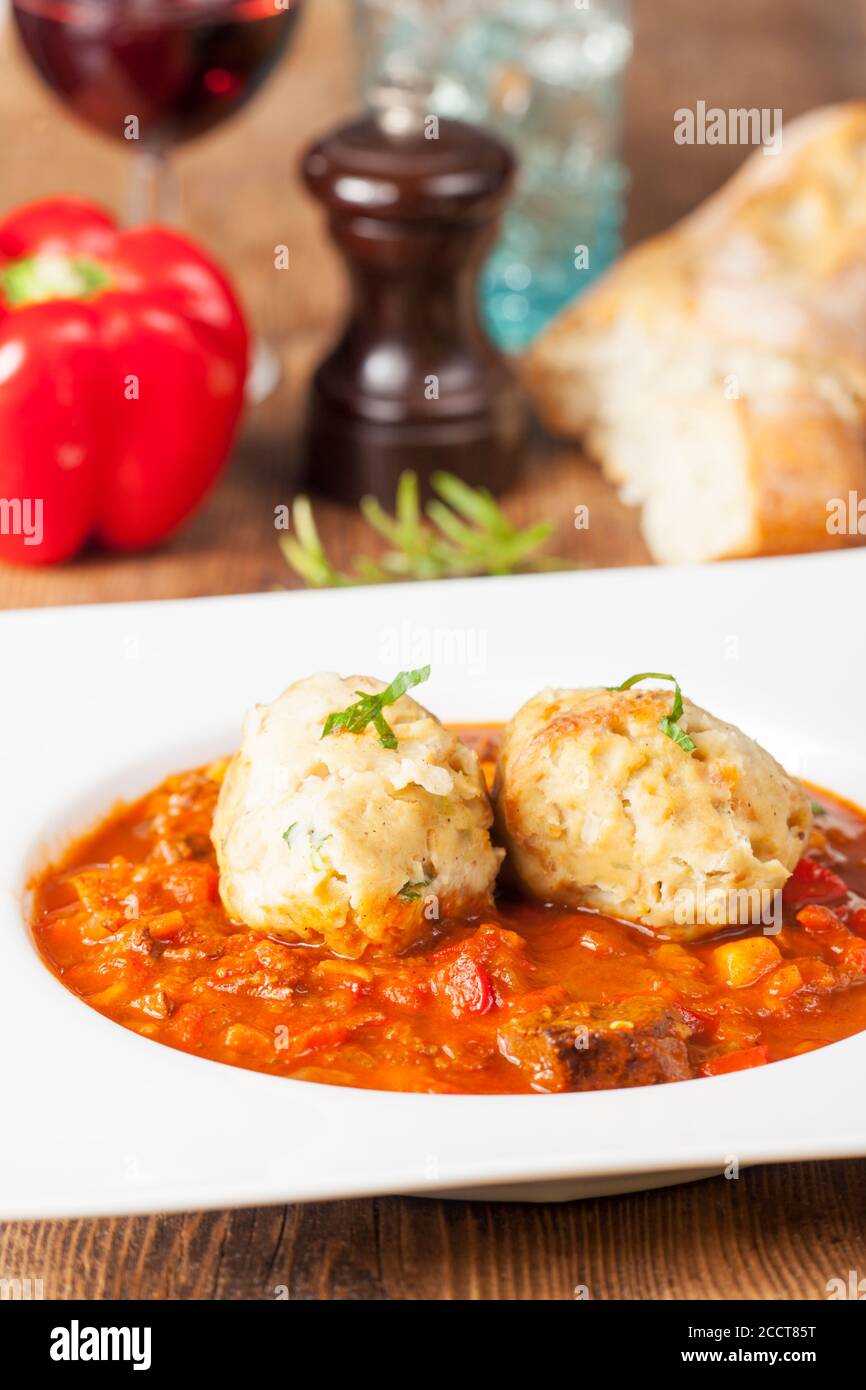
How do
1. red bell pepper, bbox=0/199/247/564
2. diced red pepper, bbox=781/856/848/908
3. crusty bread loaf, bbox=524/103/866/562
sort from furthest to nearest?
red bell pepper, bbox=0/199/247/564, crusty bread loaf, bbox=524/103/866/562, diced red pepper, bbox=781/856/848/908

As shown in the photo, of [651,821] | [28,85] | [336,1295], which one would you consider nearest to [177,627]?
[651,821]

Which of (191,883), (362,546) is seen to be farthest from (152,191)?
(191,883)

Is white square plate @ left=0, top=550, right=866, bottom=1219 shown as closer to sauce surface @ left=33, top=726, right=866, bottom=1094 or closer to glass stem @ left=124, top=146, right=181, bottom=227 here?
sauce surface @ left=33, top=726, right=866, bottom=1094

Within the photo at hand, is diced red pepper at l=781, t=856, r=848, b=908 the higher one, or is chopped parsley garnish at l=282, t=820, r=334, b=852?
chopped parsley garnish at l=282, t=820, r=334, b=852

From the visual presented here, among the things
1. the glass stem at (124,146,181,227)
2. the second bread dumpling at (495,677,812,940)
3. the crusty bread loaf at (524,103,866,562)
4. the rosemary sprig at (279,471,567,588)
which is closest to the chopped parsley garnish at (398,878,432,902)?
the second bread dumpling at (495,677,812,940)

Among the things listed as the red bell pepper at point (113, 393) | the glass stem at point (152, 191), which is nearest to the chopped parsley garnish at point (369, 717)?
the red bell pepper at point (113, 393)
